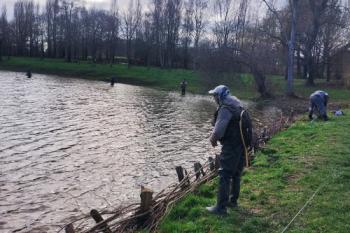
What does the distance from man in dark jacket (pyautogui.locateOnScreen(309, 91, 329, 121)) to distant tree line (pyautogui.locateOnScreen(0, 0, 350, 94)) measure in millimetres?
20608

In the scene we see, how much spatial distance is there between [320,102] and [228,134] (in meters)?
15.0

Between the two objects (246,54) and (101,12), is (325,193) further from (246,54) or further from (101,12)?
(101,12)

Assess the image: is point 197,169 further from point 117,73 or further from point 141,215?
point 117,73

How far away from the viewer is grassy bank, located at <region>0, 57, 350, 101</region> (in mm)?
45719

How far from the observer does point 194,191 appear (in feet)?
34.9

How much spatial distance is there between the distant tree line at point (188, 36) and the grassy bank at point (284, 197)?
3027cm

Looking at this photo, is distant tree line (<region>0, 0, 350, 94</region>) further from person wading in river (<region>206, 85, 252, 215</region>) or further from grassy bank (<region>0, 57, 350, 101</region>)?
person wading in river (<region>206, 85, 252, 215</region>)

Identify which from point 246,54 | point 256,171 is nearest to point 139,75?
point 246,54

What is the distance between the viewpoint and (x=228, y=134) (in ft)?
28.2

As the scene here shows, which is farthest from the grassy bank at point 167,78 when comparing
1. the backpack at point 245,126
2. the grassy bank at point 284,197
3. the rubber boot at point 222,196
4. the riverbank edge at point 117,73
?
the rubber boot at point 222,196

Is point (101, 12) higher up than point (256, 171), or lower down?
higher up

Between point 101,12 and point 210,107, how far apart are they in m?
69.0

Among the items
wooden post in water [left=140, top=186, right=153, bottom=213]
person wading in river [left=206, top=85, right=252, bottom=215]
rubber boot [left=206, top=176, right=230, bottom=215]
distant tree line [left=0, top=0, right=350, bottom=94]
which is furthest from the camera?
distant tree line [left=0, top=0, right=350, bottom=94]

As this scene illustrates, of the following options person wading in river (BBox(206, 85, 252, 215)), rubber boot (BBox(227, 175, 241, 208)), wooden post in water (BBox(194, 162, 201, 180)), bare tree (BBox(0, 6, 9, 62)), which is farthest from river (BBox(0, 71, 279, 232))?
bare tree (BBox(0, 6, 9, 62))
